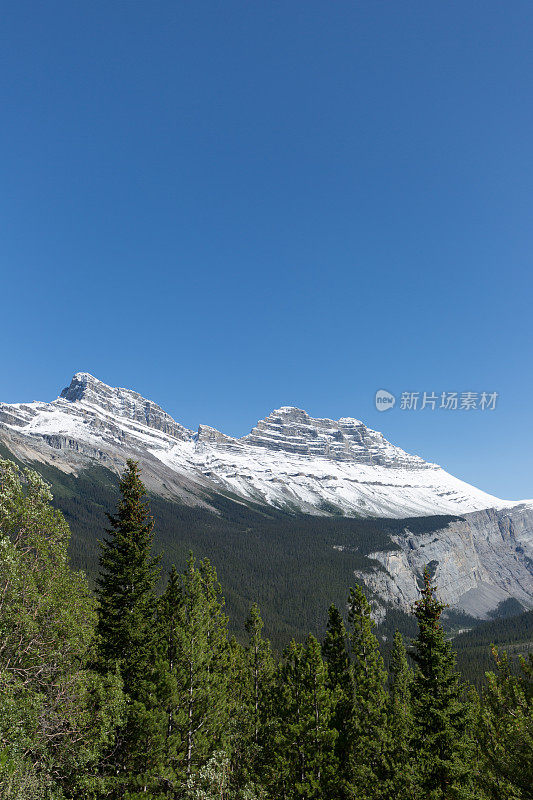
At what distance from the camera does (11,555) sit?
20797 millimetres

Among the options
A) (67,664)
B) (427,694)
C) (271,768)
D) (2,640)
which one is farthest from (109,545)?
(427,694)

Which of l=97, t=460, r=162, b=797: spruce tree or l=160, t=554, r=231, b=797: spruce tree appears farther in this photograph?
l=160, t=554, r=231, b=797: spruce tree

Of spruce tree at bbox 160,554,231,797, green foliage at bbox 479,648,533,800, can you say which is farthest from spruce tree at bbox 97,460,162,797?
green foliage at bbox 479,648,533,800

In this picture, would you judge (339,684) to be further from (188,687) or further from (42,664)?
(42,664)

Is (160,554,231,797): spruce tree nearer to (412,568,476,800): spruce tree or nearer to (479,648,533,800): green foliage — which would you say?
(412,568,476,800): spruce tree

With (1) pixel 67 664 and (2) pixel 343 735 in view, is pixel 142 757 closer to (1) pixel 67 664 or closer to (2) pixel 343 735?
(1) pixel 67 664

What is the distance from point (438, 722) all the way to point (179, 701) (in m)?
17.8

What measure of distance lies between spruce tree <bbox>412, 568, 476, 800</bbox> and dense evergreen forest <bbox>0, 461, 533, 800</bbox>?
10cm

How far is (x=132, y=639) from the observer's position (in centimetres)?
3116

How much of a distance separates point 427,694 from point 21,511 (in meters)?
28.8

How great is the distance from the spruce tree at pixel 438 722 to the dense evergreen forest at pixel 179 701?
0.10 metres

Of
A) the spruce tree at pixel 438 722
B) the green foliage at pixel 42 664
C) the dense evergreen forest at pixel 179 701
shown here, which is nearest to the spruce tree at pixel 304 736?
the dense evergreen forest at pixel 179 701

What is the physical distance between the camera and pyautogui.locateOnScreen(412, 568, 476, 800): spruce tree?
2834cm

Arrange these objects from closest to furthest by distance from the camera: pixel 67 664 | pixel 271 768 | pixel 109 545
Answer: pixel 67 664
pixel 271 768
pixel 109 545
